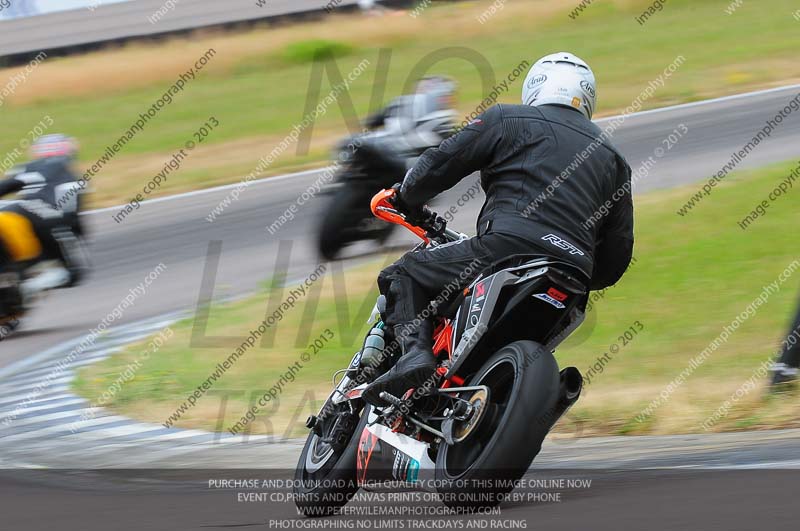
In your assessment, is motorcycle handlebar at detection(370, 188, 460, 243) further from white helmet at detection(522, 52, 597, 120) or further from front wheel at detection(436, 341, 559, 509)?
front wheel at detection(436, 341, 559, 509)

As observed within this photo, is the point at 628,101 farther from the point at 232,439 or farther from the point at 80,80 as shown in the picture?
the point at 232,439

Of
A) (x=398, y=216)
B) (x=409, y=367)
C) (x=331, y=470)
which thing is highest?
(x=398, y=216)

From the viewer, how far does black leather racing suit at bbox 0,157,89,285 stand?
10.8 meters

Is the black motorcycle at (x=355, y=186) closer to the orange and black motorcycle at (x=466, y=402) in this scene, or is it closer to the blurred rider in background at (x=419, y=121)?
the blurred rider in background at (x=419, y=121)

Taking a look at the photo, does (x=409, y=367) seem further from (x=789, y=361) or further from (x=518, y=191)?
(x=789, y=361)

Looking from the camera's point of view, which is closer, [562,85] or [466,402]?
[466,402]

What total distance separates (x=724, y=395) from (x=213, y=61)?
1832 centimetres

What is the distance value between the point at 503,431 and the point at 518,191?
1073 millimetres

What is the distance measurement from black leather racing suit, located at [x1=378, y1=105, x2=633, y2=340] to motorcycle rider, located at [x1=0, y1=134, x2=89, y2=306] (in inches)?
259

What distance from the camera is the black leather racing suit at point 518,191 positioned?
467 centimetres

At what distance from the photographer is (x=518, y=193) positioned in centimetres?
475

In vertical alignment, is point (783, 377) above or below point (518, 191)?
below

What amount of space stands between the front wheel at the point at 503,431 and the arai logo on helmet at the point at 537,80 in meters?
1.21

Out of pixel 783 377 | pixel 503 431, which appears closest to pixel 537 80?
pixel 503 431
